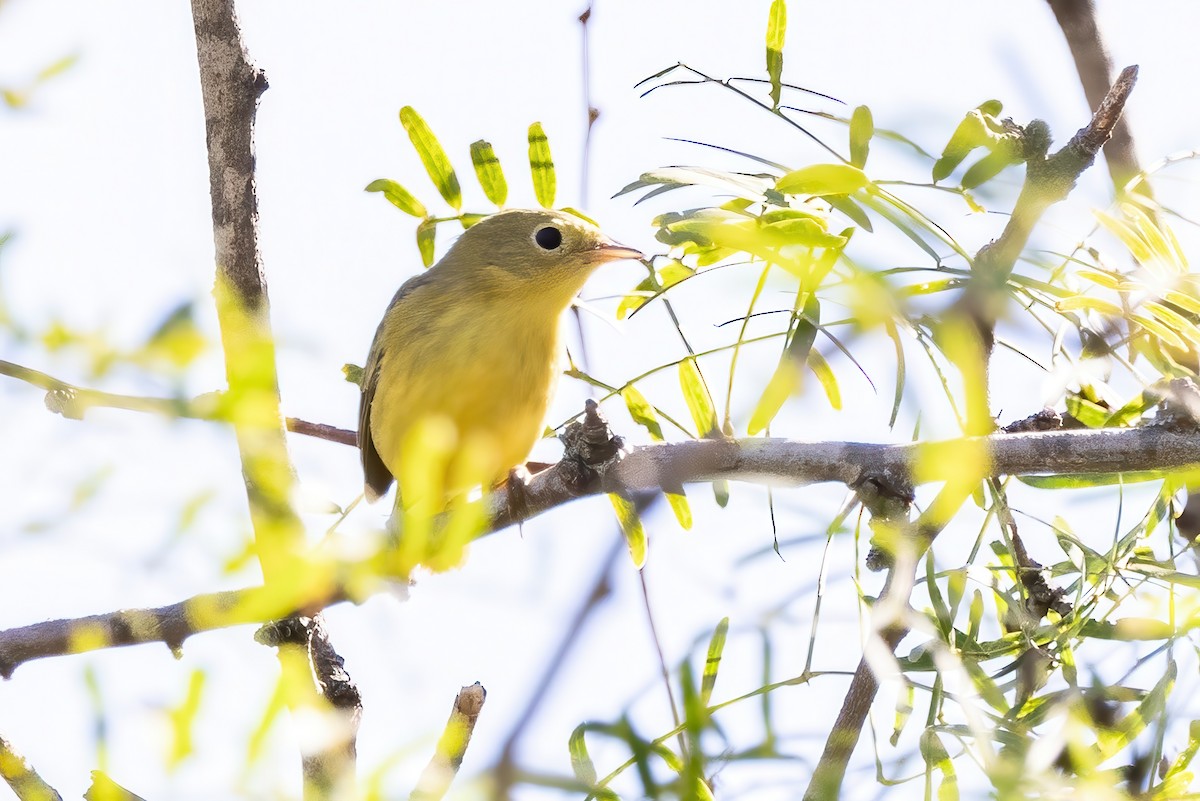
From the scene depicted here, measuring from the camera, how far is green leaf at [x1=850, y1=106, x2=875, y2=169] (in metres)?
1.73

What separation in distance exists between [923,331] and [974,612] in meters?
0.52

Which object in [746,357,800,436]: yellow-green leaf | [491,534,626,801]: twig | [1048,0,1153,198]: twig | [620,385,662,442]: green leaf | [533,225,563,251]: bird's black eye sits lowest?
[491,534,626,801]: twig

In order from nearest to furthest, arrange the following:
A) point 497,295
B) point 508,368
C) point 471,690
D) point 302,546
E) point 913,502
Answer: point 302,546, point 913,502, point 471,690, point 508,368, point 497,295

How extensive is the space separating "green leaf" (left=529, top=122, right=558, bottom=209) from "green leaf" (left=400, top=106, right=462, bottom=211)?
21 cm

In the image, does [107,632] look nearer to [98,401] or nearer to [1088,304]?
[98,401]

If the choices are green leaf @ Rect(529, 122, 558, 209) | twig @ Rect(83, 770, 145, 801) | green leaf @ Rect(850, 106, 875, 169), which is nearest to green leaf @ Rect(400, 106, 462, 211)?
green leaf @ Rect(529, 122, 558, 209)

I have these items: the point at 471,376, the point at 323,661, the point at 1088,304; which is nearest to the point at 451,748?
the point at 1088,304

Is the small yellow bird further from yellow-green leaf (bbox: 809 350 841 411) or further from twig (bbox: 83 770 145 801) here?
twig (bbox: 83 770 145 801)

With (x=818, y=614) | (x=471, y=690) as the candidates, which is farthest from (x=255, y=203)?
(x=818, y=614)

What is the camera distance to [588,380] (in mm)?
2611

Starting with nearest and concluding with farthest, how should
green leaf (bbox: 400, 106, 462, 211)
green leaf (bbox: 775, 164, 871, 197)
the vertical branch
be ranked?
green leaf (bbox: 775, 164, 871, 197)
the vertical branch
green leaf (bbox: 400, 106, 462, 211)

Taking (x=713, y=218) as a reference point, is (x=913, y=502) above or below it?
below

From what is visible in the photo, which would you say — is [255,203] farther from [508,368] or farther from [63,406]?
[63,406]

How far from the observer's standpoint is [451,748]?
1.38m
